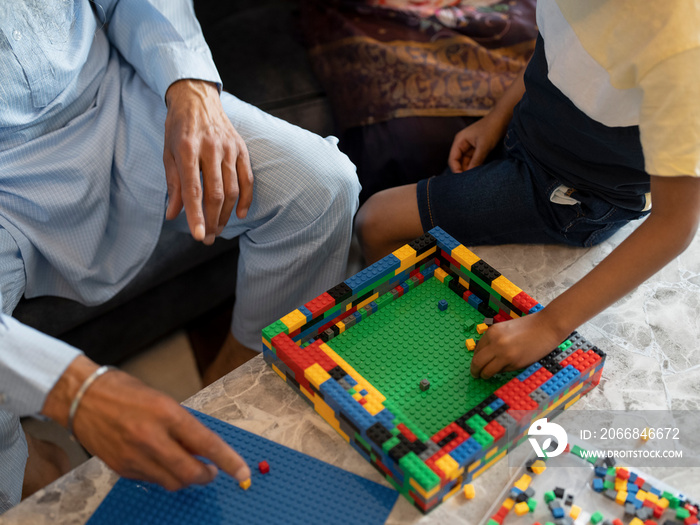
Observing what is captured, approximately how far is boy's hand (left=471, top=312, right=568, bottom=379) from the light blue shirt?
2.12ft

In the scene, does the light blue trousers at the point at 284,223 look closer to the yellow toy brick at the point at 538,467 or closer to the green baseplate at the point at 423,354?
the green baseplate at the point at 423,354

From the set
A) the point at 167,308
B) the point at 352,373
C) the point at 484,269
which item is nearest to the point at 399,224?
the point at 484,269

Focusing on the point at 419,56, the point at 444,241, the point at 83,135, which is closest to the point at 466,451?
the point at 444,241

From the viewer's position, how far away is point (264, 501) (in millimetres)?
847

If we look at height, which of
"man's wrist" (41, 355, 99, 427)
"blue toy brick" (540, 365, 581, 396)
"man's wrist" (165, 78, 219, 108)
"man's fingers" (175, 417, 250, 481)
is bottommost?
"blue toy brick" (540, 365, 581, 396)

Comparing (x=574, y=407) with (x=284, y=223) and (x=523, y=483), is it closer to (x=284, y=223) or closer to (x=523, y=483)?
(x=523, y=483)

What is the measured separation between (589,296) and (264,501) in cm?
52

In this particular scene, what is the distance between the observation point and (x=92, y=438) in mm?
788

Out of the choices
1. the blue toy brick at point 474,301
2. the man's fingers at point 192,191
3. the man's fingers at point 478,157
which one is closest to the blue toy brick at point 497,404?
the blue toy brick at point 474,301

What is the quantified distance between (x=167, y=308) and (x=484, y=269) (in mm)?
781

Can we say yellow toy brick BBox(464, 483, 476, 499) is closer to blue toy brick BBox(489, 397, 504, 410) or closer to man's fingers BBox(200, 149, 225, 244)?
blue toy brick BBox(489, 397, 504, 410)

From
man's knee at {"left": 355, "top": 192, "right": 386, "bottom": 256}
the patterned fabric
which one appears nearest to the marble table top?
man's knee at {"left": 355, "top": 192, "right": 386, "bottom": 256}

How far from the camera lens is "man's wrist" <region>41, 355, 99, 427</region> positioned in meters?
0.80

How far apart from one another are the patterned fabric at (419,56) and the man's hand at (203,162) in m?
0.48
